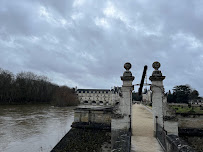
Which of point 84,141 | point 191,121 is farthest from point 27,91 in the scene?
point 191,121

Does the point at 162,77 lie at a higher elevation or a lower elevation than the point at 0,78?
lower

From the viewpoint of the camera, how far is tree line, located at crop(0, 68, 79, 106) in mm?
44000

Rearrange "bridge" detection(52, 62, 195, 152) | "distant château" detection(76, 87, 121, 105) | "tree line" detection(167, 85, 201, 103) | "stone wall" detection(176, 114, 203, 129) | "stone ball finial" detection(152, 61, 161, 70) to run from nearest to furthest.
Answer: "bridge" detection(52, 62, 195, 152), "stone ball finial" detection(152, 61, 161, 70), "stone wall" detection(176, 114, 203, 129), "tree line" detection(167, 85, 201, 103), "distant château" detection(76, 87, 121, 105)

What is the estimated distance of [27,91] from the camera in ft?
161

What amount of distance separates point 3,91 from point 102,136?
45105mm

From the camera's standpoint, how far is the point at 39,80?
187ft

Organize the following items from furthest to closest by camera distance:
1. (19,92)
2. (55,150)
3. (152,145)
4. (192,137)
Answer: (19,92) → (192,137) → (55,150) → (152,145)

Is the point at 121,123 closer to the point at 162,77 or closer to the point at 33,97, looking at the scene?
the point at 162,77

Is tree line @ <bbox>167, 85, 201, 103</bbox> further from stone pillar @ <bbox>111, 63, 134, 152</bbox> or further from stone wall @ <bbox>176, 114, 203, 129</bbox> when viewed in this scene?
stone pillar @ <bbox>111, 63, 134, 152</bbox>

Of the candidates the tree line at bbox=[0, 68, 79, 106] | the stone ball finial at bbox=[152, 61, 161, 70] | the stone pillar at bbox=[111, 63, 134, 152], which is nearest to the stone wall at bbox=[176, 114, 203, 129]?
the stone ball finial at bbox=[152, 61, 161, 70]

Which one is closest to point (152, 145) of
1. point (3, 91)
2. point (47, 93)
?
point (3, 91)

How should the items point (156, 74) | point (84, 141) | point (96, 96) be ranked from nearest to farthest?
point (156, 74)
point (84, 141)
point (96, 96)

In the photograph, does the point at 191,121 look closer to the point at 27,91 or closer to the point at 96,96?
the point at 27,91

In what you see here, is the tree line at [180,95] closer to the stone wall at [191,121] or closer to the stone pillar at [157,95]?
the stone wall at [191,121]
